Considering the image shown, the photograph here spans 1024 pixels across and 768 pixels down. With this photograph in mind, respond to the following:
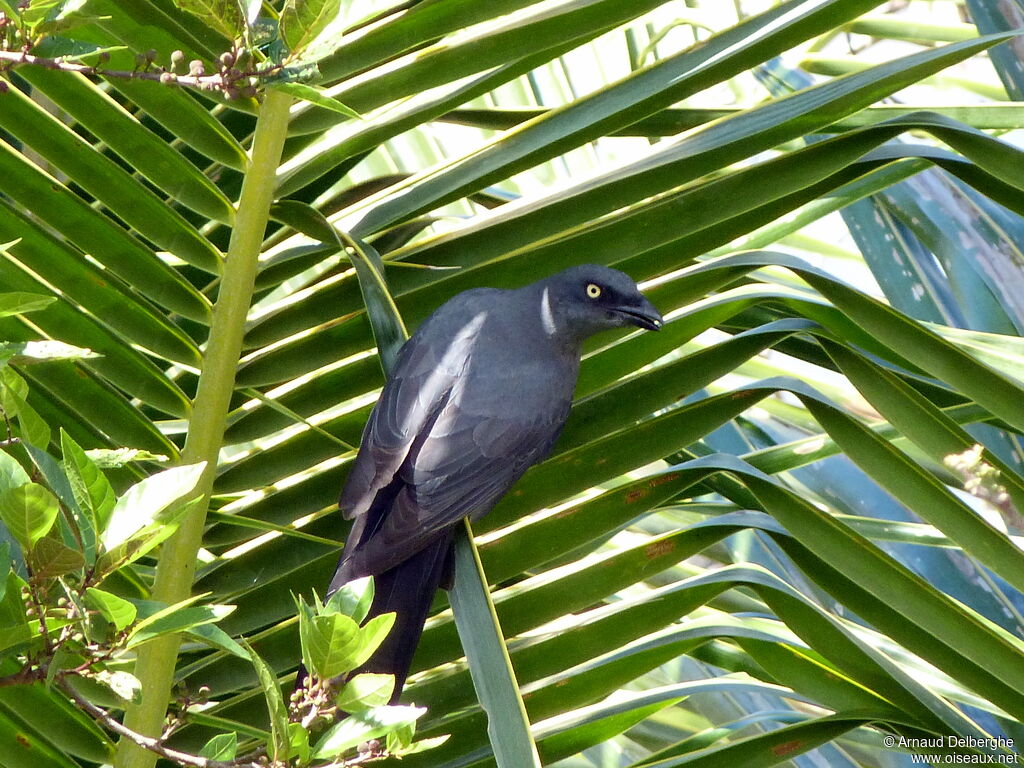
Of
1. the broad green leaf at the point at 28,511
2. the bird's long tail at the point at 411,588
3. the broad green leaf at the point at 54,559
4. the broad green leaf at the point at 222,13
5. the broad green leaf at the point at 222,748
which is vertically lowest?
the broad green leaf at the point at 222,748

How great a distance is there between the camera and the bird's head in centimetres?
173

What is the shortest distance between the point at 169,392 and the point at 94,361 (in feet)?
0.36

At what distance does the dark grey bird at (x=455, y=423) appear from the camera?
1.56 metres

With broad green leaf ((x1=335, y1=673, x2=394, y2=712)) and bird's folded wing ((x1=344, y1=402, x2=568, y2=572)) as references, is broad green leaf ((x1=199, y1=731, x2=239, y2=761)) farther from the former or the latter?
bird's folded wing ((x1=344, y1=402, x2=568, y2=572))

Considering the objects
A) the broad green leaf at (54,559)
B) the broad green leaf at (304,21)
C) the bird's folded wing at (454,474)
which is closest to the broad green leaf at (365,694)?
the broad green leaf at (54,559)

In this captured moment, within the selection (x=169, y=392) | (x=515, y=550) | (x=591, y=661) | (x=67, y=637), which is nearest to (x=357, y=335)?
(x=169, y=392)

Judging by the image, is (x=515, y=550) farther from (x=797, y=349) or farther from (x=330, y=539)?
(x=797, y=349)

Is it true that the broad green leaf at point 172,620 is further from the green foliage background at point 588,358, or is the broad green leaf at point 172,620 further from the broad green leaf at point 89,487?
the green foliage background at point 588,358

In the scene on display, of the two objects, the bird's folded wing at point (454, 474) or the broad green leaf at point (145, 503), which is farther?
the bird's folded wing at point (454, 474)

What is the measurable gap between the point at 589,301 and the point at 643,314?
21 centimetres

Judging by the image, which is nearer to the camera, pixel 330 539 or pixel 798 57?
pixel 330 539

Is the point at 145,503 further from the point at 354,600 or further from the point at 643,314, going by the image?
the point at 643,314

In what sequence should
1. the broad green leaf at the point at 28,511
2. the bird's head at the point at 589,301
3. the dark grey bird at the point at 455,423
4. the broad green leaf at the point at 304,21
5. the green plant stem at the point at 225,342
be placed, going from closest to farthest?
the broad green leaf at the point at 28,511 → the broad green leaf at the point at 304,21 → the green plant stem at the point at 225,342 → the dark grey bird at the point at 455,423 → the bird's head at the point at 589,301

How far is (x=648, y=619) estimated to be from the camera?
58.5 inches
